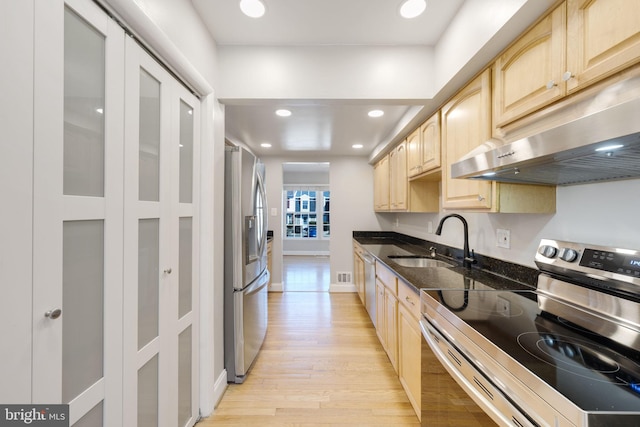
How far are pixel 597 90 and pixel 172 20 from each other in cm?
177

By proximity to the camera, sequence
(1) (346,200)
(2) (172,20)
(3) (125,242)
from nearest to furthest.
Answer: (3) (125,242), (2) (172,20), (1) (346,200)

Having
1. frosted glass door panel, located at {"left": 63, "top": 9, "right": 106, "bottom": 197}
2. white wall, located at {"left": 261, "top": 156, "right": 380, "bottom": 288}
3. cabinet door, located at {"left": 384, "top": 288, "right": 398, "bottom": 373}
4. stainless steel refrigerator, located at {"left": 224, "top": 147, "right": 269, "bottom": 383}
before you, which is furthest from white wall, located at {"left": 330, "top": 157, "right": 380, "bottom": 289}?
frosted glass door panel, located at {"left": 63, "top": 9, "right": 106, "bottom": 197}

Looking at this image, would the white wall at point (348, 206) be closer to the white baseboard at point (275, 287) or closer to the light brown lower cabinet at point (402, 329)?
the white baseboard at point (275, 287)

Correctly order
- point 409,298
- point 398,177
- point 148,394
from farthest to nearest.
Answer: point 398,177
point 409,298
point 148,394

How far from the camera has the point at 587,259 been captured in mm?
1093

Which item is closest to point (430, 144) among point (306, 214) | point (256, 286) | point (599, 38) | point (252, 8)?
point (599, 38)

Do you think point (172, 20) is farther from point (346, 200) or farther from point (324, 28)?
point (346, 200)

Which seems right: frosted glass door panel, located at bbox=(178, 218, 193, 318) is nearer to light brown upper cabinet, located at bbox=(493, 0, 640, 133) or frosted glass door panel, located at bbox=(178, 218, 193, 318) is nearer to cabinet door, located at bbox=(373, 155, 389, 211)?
light brown upper cabinet, located at bbox=(493, 0, 640, 133)

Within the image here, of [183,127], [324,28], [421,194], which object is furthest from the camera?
[421,194]

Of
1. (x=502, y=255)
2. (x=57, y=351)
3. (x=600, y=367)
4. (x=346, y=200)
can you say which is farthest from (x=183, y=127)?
(x=346, y=200)

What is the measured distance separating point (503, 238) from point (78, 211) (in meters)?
2.21

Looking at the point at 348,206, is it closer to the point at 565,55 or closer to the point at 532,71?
the point at 532,71

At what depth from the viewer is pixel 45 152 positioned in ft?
2.41

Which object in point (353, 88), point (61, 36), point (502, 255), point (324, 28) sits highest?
point (324, 28)
